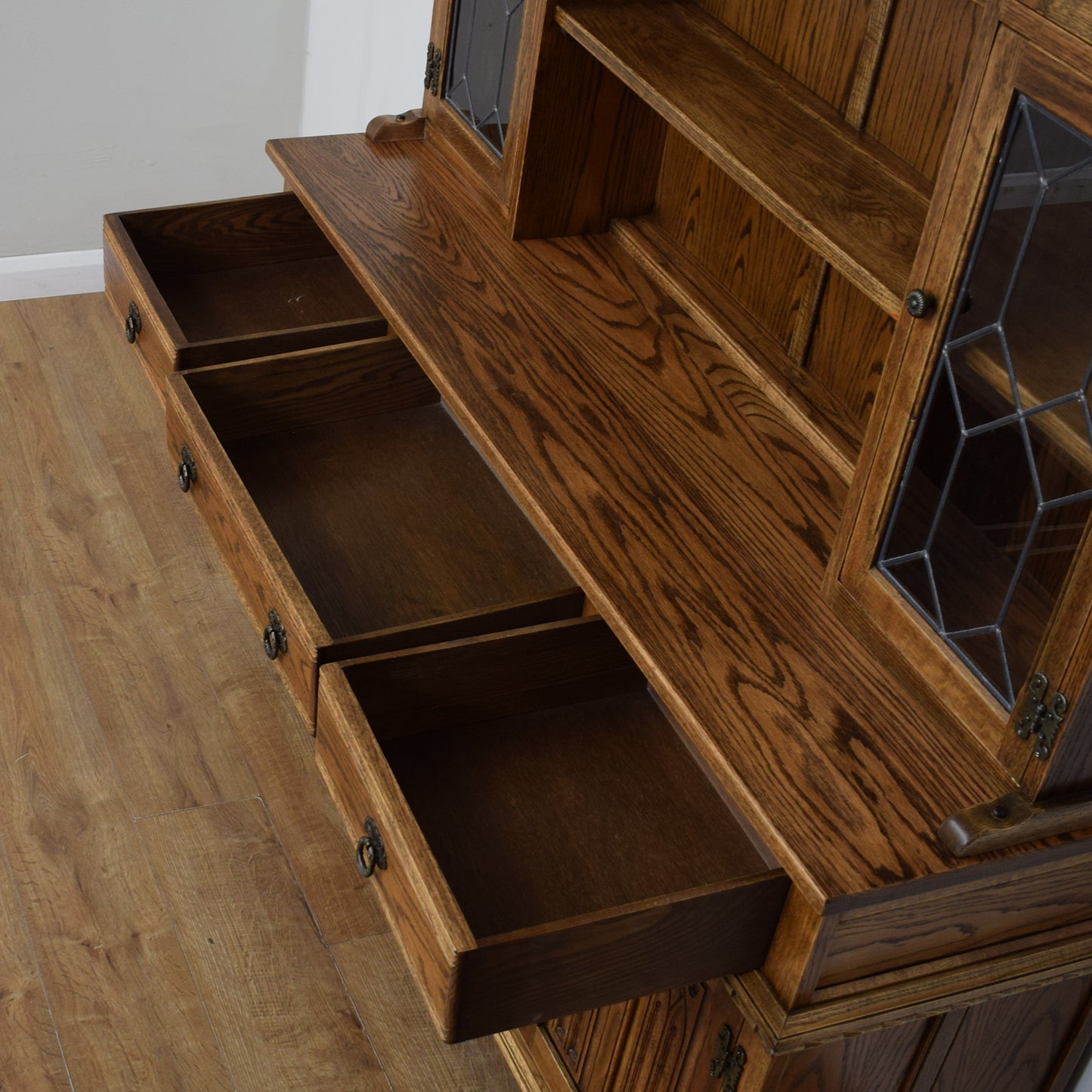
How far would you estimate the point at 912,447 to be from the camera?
1172mm

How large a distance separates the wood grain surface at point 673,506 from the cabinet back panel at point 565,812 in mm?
246

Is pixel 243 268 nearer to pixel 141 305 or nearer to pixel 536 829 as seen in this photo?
pixel 141 305

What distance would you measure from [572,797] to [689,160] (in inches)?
32.8

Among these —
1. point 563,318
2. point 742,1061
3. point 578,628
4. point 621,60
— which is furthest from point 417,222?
point 742,1061

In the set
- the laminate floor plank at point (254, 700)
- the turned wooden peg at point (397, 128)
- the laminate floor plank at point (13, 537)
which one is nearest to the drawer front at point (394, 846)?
the laminate floor plank at point (254, 700)

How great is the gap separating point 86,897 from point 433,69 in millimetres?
1299

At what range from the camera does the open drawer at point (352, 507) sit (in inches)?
61.2

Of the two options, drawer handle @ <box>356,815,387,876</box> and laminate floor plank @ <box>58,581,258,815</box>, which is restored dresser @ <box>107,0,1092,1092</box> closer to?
drawer handle @ <box>356,815,387,876</box>

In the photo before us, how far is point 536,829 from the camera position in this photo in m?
1.43

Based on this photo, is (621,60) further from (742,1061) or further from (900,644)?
(742,1061)

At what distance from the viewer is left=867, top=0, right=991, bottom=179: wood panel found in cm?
134

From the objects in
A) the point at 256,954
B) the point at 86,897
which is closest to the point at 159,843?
the point at 86,897

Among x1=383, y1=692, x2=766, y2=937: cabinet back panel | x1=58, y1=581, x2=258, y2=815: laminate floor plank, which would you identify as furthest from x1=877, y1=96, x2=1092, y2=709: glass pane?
x1=58, y1=581, x2=258, y2=815: laminate floor plank

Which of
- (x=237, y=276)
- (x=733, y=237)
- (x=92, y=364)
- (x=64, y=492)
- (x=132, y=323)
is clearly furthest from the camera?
(x=92, y=364)
